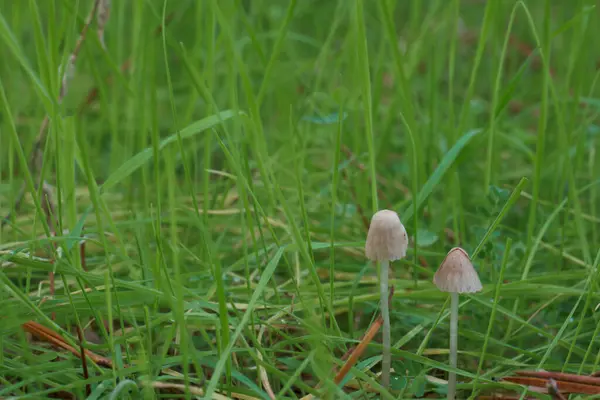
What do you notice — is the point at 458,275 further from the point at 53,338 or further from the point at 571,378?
the point at 53,338

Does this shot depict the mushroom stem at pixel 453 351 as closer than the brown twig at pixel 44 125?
Yes

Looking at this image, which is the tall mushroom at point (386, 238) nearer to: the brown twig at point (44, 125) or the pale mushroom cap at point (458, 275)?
the pale mushroom cap at point (458, 275)

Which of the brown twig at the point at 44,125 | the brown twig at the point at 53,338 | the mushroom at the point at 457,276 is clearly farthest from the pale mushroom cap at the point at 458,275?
the brown twig at the point at 44,125

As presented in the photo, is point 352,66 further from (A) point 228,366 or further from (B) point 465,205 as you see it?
(A) point 228,366

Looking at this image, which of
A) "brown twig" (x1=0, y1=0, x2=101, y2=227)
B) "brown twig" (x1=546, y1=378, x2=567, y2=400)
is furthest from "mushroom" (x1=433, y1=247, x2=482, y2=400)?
"brown twig" (x1=0, y1=0, x2=101, y2=227)

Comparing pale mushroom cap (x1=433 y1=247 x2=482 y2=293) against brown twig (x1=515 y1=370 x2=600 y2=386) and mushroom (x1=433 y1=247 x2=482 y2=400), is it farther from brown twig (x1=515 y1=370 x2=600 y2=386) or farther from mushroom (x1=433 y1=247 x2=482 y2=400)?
brown twig (x1=515 y1=370 x2=600 y2=386)
